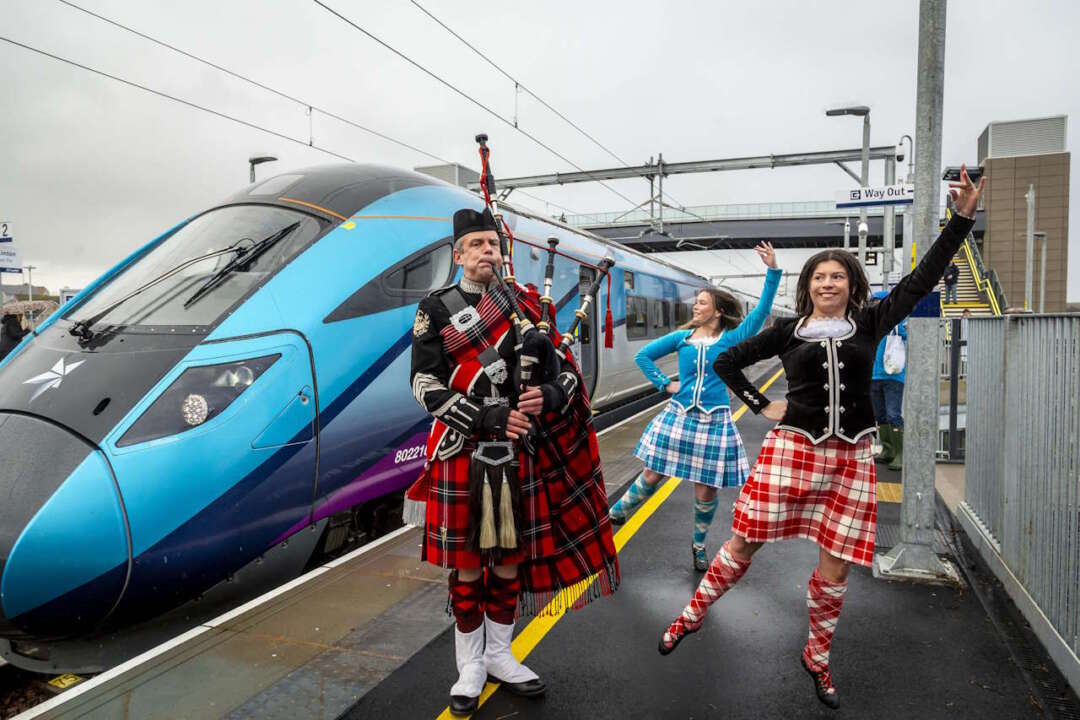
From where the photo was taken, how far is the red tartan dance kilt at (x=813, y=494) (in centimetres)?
288

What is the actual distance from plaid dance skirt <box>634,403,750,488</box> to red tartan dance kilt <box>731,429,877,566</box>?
4.04ft

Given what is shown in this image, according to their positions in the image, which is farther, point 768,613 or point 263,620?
point 768,613

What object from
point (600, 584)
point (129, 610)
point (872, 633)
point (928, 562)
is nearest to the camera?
point (600, 584)

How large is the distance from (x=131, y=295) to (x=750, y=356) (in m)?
3.61

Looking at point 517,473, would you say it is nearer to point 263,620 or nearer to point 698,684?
point 698,684

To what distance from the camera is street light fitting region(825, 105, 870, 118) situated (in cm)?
1705

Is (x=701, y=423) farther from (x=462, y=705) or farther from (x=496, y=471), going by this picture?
(x=462, y=705)

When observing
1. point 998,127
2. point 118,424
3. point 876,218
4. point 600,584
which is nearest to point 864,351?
point 600,584

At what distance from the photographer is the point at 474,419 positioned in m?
2.62

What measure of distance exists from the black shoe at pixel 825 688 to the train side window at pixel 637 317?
347 inches

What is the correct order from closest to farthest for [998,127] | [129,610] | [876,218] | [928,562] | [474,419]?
[474,419] → [129,610] → [928,562] → [876,218] → [998,127]

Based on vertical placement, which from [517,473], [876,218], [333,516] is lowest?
[333,516]

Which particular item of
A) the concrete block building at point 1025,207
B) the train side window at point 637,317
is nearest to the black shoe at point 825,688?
the train side window at point 637,317

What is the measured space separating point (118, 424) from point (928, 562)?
4422 mm
